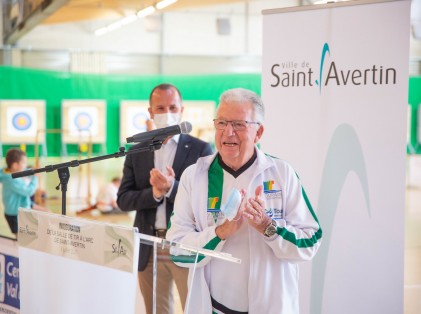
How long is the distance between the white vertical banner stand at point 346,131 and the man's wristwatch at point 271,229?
36.8 inches

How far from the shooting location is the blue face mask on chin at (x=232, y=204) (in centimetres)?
161

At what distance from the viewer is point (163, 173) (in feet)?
7.96

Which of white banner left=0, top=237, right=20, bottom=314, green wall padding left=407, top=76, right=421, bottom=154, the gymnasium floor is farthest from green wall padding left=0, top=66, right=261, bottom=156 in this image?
white banner left=0, top=237, right=20, bottom=314

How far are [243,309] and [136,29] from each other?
33.5 feet

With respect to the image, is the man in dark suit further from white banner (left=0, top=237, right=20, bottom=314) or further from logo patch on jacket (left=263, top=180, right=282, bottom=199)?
logo patch on jacket (left=263, top=180, right=282, bottom=199)

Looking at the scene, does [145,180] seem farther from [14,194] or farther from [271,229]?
[14,194]

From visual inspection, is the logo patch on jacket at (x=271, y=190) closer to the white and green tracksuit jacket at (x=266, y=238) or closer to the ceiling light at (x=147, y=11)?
the white and green tracksuit jacket at (x=266, y=238)

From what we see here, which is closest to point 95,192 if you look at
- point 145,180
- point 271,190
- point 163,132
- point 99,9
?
point 99,9

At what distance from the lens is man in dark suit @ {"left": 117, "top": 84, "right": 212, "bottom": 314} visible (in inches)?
95.0

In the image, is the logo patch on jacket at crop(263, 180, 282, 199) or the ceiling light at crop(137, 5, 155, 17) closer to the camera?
the logo patch on jacket at crop(263, 180, 282, 199)

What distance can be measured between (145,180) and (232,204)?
1017 millimetres

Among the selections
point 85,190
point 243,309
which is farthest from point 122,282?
point 85,190

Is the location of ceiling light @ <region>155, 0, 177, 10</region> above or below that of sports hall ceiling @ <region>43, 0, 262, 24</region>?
below

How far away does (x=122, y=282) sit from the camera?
4.76 feet
